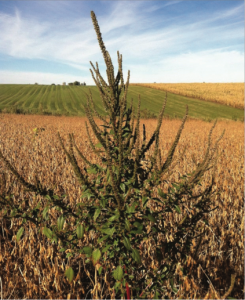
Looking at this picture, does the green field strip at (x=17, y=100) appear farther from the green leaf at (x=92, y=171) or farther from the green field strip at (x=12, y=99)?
the green leaf at (x=92, y=171)

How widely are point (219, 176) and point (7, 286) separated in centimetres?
436

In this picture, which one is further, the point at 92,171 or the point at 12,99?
the point at 12,99

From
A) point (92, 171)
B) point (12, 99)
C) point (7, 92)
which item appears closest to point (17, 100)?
point (12, 99)

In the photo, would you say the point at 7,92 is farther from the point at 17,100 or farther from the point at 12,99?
the point at 17,100

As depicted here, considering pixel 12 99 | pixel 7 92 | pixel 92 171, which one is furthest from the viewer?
pixel 7 92

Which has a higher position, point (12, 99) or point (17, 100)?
point (12, 99)

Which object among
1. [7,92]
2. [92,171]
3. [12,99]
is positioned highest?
[7,92]

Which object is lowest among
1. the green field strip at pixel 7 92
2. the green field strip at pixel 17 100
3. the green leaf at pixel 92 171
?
the green leaf at pixel 92 171

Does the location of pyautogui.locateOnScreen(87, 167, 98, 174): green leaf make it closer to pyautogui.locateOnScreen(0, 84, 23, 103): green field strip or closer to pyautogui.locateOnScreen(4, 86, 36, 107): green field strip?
pyautogui.locateOnScreen(4, 86, 36, 107): green field strip

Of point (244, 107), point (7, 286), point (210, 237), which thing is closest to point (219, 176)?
point (210, 237)

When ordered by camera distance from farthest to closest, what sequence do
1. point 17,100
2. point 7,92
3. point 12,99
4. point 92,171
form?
point 7,92 < point 12,99 < point 17,100 < point 92,171

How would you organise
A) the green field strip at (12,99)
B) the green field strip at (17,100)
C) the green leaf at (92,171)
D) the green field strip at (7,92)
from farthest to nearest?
the green field strip at (7,92)
the green field strip at (12,99)
the green field strip at (17,100)
the green leaf at (92,171)

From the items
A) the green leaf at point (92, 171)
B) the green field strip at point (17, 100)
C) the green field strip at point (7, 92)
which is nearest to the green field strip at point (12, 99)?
the green field strip at point (17, 100)

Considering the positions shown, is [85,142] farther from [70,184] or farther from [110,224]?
[110,224]
